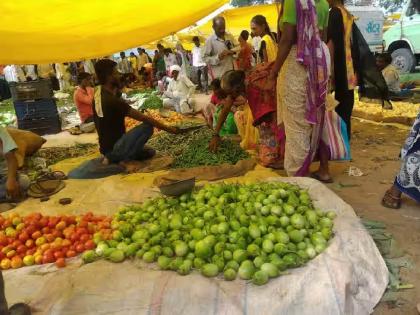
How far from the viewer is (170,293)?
6.94 ft

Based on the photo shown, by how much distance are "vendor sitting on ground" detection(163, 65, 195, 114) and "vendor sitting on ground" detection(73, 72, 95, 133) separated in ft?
7.49

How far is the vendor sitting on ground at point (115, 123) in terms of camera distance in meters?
4.69

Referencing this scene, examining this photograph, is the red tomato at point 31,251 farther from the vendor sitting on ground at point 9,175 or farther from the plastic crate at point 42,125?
the plastic crate at point 42,125

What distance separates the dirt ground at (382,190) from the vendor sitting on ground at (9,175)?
3370mm

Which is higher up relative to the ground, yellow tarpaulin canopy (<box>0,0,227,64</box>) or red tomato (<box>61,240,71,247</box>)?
yellow tarpaulin canopy (<box>0,0,227,64</box>)

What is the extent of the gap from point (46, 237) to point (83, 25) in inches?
76.6

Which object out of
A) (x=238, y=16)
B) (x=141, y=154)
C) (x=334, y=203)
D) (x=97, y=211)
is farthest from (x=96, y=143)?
(x=238, y=16)

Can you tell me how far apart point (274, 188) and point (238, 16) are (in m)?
16.3

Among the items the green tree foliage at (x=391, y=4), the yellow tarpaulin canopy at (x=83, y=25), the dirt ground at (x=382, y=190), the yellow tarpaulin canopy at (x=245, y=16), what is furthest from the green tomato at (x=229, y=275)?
the green tree foliage at (x=391, y=4)

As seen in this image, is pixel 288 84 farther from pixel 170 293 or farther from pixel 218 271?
pixel 170 293

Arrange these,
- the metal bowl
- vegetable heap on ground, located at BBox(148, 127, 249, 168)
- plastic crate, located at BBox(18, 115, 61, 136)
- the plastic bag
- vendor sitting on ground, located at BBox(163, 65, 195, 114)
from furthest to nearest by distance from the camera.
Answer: vendor sitting on ground, located at BBox(163, 65, 195, 114)
plastic crate, located at BBox(18, 115, 61, 136)
the plastic bag
vegetable heap on ground, located at BBox(148, 127, 249, 168)
the metal bowl

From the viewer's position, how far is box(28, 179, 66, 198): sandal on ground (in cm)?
421

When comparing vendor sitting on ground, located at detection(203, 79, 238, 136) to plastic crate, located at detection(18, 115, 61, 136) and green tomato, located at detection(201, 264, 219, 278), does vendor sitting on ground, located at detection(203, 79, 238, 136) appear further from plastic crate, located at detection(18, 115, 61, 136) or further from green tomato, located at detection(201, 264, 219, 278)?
plastic crate, located at detection(18, 115, 61, 136)

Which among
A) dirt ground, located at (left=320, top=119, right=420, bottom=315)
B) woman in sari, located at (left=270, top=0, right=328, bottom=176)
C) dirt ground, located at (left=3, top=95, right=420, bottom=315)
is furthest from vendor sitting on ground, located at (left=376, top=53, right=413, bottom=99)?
woman in sari, located at (left=270, top=0, right=328, bottom=176)
